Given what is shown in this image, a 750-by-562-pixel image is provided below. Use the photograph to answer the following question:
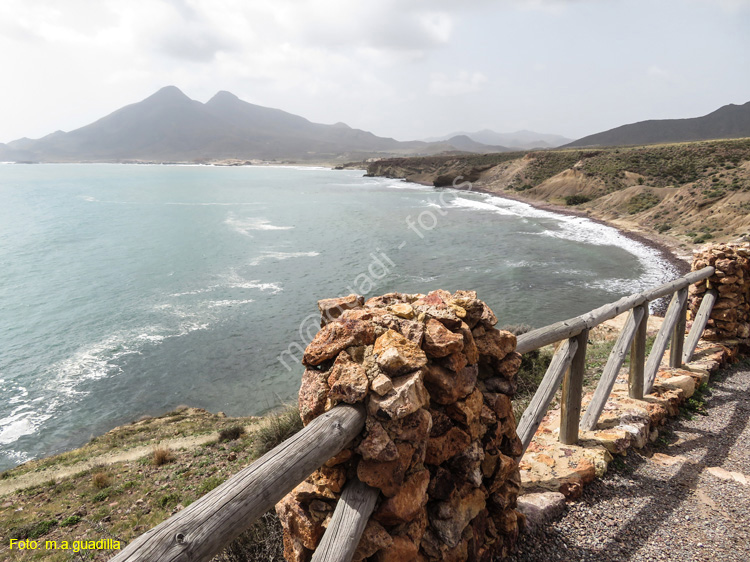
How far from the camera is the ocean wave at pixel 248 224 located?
4469 cm

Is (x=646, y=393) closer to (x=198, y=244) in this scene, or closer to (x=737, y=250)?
(x=737, y=250)

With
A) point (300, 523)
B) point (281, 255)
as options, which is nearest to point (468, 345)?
point (300, 523)

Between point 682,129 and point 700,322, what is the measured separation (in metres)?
208

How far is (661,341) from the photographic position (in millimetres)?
5949

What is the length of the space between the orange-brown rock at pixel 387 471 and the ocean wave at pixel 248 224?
41.2 m

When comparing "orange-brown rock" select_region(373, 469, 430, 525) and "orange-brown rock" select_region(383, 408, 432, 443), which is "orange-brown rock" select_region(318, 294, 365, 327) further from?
"orange-brown rock" select_region(373, 469, 430, 525)

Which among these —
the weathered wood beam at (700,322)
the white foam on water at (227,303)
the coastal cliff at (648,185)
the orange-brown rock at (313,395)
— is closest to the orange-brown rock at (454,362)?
the orange-brown rock at (313,395)

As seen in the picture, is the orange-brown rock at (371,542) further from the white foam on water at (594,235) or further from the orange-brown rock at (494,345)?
the white foam on water at (594,235)

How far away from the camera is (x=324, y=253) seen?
33062 millimetres

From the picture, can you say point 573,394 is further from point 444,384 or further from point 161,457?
point 161,457

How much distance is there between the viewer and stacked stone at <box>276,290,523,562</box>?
2.28 meters

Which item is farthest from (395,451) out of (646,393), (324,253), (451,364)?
(324,253)

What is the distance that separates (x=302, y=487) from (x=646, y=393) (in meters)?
5.23

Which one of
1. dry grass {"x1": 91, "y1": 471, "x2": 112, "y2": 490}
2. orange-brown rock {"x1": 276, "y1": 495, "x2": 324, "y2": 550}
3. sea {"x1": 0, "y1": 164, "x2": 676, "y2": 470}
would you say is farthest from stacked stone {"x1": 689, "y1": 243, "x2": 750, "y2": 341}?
sea {"x1": 0, "y1": 164, "x2": 676, "y2": 470}
